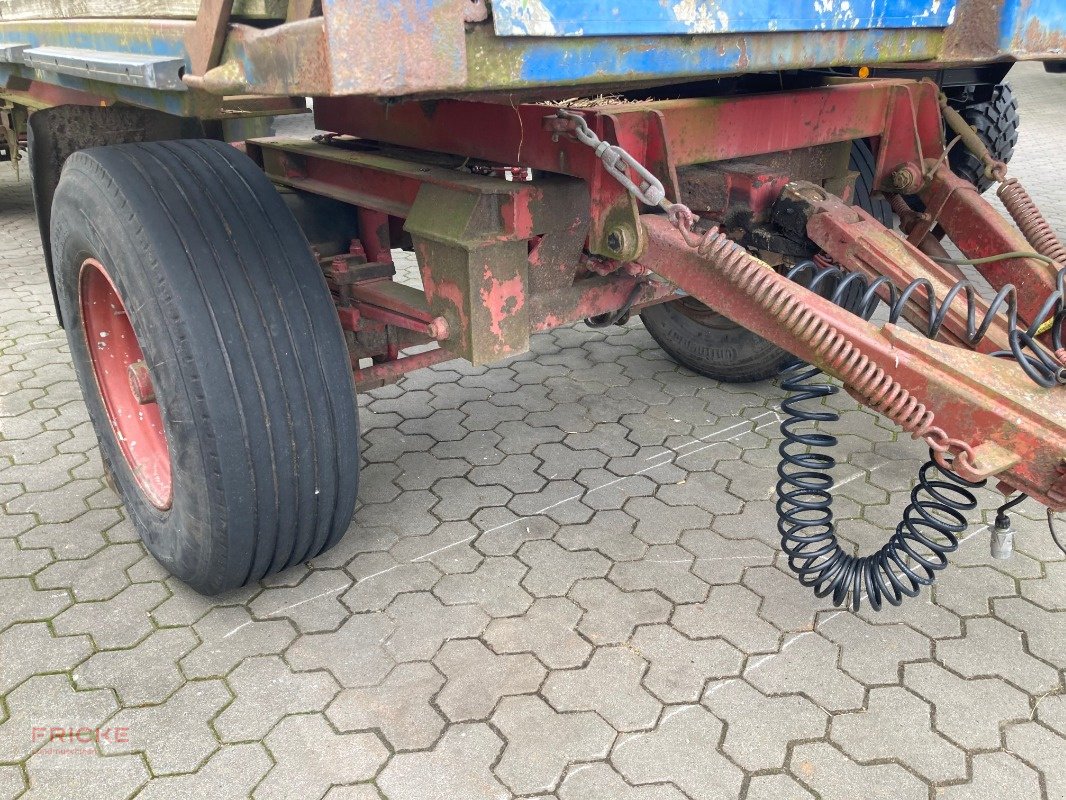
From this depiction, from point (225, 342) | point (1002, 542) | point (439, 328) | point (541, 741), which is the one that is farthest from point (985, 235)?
point (225, 342)

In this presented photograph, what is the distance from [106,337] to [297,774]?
166cm

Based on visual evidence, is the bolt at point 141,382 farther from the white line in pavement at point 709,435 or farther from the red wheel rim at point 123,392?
the white line in pavement at point 709,435

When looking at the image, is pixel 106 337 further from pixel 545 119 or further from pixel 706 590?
pixel 706 590

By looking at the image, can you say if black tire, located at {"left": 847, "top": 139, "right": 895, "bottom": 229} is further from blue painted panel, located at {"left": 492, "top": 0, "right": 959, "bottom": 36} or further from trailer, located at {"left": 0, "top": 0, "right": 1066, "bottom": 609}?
blue painted panel, located at {"left": 492, "top": 0, "right": 959, "bottom": 36}

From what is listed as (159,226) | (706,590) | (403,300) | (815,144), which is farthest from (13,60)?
(706,590)

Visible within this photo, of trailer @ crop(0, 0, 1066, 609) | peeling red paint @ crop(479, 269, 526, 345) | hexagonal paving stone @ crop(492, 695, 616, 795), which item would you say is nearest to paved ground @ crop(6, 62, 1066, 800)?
hexagonal paving stone @ crop(492, 695, 616, 795)

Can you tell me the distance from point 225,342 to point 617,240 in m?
1.02

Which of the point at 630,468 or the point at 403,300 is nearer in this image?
the point at 403,300

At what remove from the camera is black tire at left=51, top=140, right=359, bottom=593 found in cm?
214

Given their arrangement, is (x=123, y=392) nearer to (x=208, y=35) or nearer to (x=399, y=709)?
(x=399, y=709)

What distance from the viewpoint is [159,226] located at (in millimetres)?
2148

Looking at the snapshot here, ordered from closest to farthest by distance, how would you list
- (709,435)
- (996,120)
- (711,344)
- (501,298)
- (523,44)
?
(523,44) → (501,298) → (709,435) → (711,344) → (996,120)

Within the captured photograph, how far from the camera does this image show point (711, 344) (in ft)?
12.9

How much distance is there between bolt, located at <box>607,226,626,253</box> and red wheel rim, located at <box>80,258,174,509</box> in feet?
5.38
